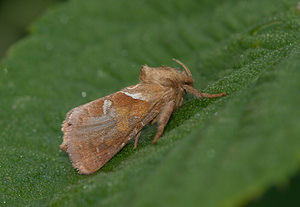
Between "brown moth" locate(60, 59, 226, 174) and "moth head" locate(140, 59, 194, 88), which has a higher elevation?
"moth head" locate(140, 59, 194, 88)

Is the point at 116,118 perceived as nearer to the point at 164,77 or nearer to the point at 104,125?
the point at 104,125

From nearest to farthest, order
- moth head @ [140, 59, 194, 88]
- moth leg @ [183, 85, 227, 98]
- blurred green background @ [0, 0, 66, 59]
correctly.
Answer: moth leg @ [183, 85, 227, 98], moth head @ [140, 59, 194, 88], blurred green background @ [0, 0, 66, 59]

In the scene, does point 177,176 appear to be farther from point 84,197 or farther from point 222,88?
point 222,88

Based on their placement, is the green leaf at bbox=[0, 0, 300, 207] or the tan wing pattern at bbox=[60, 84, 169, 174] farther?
the tan wing pattern at bbox=[60, 84, 169, 174]

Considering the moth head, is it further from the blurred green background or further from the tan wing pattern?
the blurred green background

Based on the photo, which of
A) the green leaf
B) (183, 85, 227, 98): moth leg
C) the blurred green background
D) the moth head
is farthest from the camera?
the blurred green background

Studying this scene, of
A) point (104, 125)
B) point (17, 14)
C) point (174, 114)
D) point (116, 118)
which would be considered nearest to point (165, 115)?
point (174, 114)

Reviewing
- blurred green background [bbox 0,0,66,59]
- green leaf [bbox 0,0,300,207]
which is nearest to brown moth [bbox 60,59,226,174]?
green leaf [bbox 0,0,300,207]
